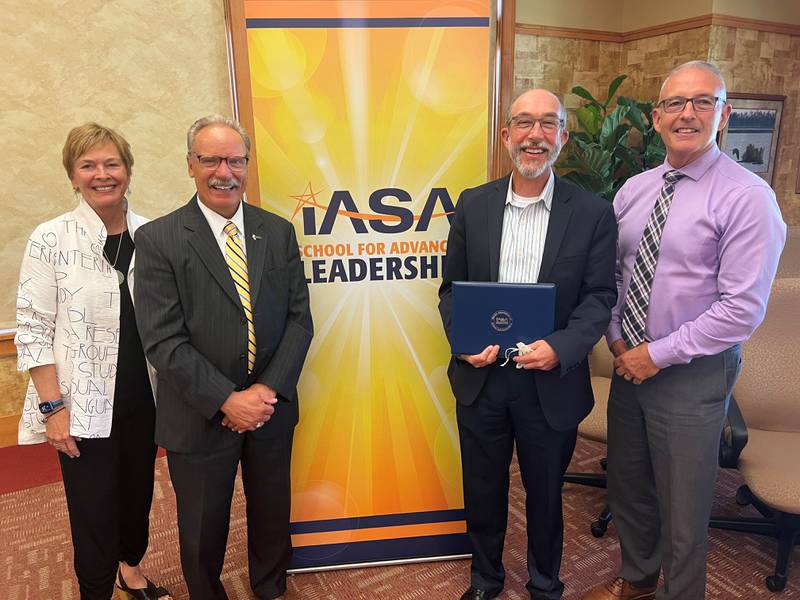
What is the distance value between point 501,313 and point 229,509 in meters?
1.15

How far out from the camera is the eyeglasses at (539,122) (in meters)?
1.80

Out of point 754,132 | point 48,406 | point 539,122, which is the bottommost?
point 48,406

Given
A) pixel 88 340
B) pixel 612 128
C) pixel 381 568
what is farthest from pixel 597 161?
pixel 88 340

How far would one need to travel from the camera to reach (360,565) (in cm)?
245

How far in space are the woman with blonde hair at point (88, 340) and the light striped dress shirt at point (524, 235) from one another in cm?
122

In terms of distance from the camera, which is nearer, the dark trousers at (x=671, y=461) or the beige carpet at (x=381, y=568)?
the dark trousers at (x=671, y=461)

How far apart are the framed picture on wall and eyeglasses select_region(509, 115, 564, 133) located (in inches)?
162

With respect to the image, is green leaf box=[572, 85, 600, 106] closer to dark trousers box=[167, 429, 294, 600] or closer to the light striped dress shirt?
the light striped dress shirt

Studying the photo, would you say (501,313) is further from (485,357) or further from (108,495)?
(108,495)

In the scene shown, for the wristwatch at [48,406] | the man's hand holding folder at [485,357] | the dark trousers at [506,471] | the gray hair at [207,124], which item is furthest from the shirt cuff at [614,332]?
the wristwatch at [48,406]

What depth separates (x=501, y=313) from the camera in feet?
5.84

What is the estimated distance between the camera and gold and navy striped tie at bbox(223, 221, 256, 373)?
70.4 inches

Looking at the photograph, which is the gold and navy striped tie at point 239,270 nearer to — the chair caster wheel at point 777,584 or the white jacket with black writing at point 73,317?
the white jacket with black writing at point 73,317

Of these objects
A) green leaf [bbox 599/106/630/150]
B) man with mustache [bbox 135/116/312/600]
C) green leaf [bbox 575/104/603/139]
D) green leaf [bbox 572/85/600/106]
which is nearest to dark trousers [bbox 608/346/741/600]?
man with mustache [bbox 135/116/312/600]
